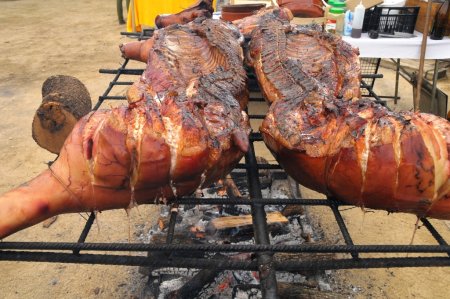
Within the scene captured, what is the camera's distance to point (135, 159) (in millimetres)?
1540

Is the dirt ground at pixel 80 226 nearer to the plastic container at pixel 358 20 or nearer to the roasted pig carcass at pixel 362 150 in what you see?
the roasted pig carcass at pixel 362 150

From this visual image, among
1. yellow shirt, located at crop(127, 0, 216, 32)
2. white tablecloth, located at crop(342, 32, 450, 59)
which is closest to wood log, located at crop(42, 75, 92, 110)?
white tablecloth, located at crop(342, 32, 450, 59)

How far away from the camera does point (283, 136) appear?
1822 millimetres

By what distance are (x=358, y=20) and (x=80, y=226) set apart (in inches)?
148

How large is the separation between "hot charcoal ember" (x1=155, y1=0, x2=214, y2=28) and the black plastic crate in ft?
6.66

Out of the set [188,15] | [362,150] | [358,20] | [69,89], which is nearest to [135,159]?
[362,150]

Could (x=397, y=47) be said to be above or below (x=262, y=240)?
above

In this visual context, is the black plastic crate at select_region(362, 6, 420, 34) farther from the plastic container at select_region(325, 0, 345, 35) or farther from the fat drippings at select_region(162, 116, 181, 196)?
the fat drippings at select_region(162, 116, 181, 196)

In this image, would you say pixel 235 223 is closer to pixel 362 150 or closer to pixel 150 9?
pixel 362 150

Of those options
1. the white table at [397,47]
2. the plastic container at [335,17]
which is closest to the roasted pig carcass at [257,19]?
the plastic container at [335,17]

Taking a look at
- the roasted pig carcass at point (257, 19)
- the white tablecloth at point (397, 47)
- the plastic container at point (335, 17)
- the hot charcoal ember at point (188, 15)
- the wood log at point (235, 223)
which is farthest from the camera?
the plastic container at point (335, 17)

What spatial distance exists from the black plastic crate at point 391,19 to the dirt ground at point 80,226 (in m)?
2.26

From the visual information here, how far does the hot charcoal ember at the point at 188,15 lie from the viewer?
13.1 ft

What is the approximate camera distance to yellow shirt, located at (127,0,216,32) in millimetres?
7766
